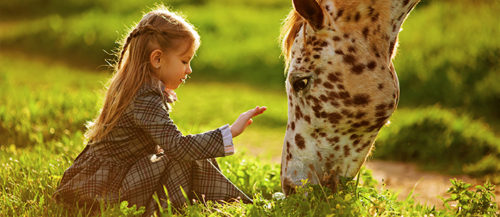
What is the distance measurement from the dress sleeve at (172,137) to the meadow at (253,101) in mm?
321

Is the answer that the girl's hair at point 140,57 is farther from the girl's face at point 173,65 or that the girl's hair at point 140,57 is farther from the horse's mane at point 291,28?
the horse's mane at point 291,28

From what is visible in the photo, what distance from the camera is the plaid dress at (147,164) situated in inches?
118

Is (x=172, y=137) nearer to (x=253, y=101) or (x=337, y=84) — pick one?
(x=337, y=84)

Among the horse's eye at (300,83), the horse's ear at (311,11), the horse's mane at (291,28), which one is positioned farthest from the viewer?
the horse's mane at (291,28)

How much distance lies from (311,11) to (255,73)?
24.4ft

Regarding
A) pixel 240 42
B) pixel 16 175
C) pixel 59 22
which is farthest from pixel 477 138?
pixel 59 22

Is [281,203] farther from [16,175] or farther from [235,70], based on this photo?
[235,70]

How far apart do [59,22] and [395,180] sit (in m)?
10.7

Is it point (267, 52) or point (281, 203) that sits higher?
point (267, 52)

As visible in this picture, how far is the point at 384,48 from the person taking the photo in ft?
9.28

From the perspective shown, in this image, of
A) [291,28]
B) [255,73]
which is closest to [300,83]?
[291,28]

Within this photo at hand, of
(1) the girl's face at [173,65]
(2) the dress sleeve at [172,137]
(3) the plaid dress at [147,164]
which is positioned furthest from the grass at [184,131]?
(1) the girl's face at [173,65]

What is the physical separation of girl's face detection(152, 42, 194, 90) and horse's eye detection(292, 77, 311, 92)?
0.74 meters

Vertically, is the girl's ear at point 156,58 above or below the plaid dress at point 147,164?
above
